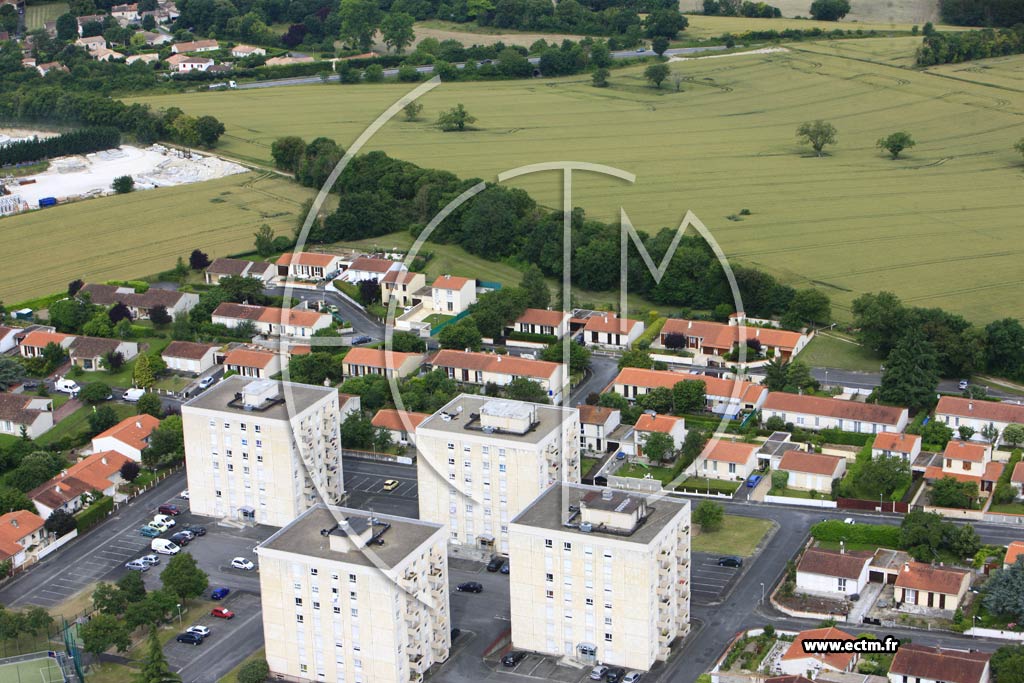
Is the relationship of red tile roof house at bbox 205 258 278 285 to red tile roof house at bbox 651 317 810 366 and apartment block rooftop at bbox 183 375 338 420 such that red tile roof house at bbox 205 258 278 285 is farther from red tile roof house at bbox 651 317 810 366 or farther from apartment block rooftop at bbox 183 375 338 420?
apartment block rooftop at bbox 183 375 338 420

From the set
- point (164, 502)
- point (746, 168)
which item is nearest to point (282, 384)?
point (164, 502)

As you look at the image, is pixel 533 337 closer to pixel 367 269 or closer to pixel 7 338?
pixel 367 269

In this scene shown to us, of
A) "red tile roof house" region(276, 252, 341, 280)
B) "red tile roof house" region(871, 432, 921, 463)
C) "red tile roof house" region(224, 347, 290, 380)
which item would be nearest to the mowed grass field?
"red tile roof house" region(276, 252, 341, 280)

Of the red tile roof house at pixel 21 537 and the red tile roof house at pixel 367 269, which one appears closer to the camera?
the red tile roof house at pixel 21 537

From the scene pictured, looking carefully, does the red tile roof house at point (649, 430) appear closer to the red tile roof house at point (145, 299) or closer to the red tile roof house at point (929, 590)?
the red tile roof house at point (929, 590)

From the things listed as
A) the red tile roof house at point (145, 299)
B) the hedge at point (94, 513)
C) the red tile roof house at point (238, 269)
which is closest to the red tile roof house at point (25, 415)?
the hedge at point (94, 513)
